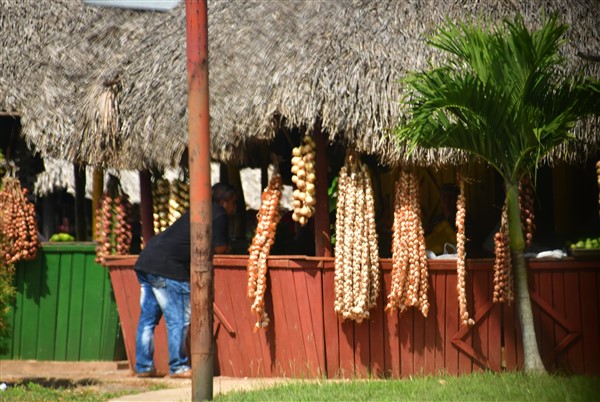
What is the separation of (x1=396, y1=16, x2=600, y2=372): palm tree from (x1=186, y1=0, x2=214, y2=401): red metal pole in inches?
69.7

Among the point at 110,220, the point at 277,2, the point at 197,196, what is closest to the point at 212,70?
the point at 277,2

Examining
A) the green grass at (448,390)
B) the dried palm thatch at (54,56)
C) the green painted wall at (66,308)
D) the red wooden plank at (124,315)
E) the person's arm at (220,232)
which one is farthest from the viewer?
the green painted wall at (66,308)

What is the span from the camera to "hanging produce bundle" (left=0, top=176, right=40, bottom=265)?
13477 millimetres

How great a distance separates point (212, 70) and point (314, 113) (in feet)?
5.68

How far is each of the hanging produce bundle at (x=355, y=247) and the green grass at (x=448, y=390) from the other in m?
0.78

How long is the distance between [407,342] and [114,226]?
369 cm

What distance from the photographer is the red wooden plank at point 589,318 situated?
11250 millimetres

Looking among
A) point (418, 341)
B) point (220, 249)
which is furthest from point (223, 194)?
point (418, 341)

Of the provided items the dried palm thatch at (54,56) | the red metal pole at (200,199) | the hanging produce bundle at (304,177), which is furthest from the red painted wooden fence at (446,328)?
the dried palm thatch at (54,56)

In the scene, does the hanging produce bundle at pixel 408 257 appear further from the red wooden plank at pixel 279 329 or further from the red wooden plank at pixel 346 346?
the red wooden plank at pixel 279 329

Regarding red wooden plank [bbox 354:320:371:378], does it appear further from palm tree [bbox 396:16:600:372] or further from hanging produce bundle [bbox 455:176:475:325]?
palm tree [bbox 396:16:600:372]

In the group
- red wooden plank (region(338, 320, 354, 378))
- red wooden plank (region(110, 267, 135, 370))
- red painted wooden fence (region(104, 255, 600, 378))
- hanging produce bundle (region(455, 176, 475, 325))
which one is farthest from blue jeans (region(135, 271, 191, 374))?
hanging produce bundle (region(455, 176, 475, 325))

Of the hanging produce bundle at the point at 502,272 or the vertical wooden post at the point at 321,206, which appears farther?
the vertical wooden post at the point at 321,206

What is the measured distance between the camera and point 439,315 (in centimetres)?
1130
